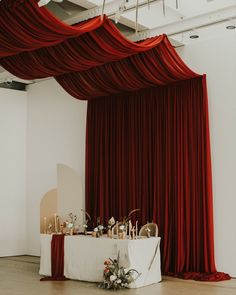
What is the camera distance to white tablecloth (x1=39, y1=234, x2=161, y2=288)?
7.76m

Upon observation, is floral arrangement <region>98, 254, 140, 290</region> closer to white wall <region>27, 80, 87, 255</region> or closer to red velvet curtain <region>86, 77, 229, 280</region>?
red velvet curtain <region>86, 77, 229, 280</region>

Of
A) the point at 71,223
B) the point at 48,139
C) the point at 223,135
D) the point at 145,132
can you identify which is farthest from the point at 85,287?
the point at 48,139

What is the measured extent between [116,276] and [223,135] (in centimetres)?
315

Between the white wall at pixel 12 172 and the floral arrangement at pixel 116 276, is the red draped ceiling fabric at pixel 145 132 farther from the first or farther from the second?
the white wall at pixel 12 172

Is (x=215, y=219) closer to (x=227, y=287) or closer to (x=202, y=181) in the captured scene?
(x=202, y=181)

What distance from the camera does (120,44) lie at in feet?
23.8

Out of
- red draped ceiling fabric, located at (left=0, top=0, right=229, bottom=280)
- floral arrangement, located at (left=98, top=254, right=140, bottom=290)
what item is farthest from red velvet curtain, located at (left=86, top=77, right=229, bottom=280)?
floral arrangement, located at (left=98, top=254, right=140, bottom=290)

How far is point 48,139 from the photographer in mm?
11969

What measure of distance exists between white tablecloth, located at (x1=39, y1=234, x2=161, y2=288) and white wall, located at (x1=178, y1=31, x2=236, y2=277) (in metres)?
1.26

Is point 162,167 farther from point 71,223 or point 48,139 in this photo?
point 48,139

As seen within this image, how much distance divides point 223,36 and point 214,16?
1403 mm

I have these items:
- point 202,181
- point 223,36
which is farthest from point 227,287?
point 223,36

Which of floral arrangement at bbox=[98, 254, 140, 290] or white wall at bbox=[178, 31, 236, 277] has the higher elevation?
white wall at bbox=[178, 31, 236, 277]

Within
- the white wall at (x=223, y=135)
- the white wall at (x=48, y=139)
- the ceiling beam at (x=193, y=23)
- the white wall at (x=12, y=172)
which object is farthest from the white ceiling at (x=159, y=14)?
the white wall at (x=12, y=172)
